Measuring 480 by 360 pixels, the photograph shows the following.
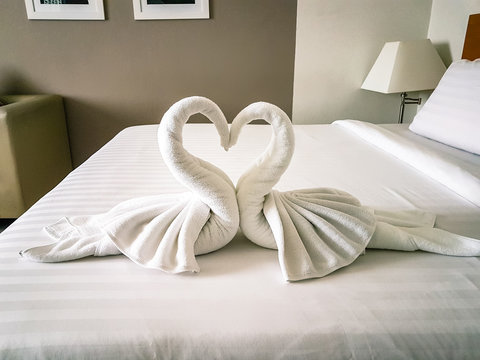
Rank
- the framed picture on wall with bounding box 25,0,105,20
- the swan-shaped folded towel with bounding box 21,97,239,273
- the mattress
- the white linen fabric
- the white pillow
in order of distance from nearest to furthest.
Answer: the mattress
the swan-shaped folded towel with bounding box 21,97,239,273
the white linen fabric
the white pillow
the framed picture on wall with bounding box 25,0,105,20

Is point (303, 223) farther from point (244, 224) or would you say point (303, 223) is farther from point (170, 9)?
point (170, 9)

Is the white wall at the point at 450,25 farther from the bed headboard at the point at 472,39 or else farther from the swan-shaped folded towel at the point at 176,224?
the swan-shaped folded towel at the point at 176,224

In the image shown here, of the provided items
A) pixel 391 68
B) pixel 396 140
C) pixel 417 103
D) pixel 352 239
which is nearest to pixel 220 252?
pixel 352 239

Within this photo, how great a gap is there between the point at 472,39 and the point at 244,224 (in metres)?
1.99

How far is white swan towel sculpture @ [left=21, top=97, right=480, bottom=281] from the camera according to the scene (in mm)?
726

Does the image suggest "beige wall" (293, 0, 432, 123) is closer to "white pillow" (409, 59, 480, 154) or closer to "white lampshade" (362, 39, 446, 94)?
"white lampshade" (362, 39, 446, 94)

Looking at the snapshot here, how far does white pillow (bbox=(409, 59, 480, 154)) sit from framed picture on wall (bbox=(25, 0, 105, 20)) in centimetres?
223

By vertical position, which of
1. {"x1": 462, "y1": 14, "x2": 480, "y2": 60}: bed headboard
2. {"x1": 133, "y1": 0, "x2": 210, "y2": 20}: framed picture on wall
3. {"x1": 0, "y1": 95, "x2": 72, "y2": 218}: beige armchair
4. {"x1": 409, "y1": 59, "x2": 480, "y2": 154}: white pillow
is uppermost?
{"x1": 133, "y1": 0, "x2": 210, "y2": 20}: framed picture on wall

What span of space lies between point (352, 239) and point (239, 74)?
7.05 ft

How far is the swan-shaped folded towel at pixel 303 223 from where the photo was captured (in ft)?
2.44

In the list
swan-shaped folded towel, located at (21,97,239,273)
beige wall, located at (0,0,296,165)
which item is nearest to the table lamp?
beige wall, located at (0,0,296,165)

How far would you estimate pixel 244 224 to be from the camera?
0.79 m

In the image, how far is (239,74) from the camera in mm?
2680

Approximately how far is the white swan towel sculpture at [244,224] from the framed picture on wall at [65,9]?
2.19 metres
